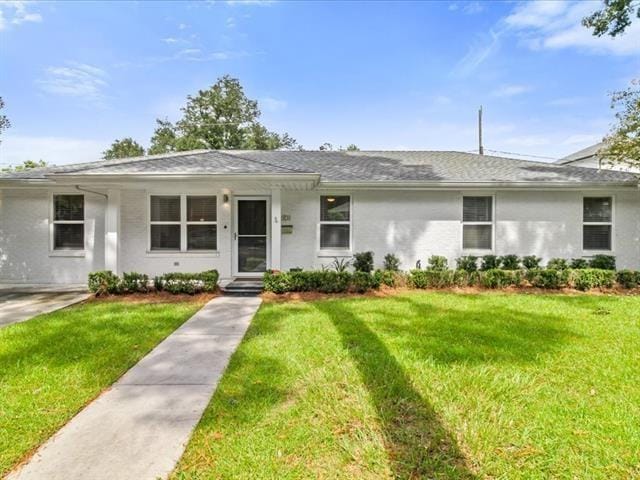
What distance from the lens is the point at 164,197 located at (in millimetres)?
9734

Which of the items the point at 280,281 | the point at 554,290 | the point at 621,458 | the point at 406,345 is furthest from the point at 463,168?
the point at 621,458

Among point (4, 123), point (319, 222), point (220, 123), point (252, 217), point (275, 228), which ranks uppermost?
point (220, 123)

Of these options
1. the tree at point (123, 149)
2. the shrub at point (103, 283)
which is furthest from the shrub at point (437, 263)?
the tree at point (123, 149)

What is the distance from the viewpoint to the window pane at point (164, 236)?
9773 millimetres

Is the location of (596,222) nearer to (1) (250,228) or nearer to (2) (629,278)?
(2) (629,278)

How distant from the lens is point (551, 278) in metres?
8.48

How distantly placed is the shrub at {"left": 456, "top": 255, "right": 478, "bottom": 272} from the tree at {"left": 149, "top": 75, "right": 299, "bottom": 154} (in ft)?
94.3

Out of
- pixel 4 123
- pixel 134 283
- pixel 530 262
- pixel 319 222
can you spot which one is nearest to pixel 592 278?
pixel 530 262

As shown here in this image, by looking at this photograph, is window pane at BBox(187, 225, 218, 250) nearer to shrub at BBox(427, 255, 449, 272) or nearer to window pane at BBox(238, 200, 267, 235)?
window pane at BBox(238, 200, 267, 235)

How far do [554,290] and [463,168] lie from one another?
471 centimetres

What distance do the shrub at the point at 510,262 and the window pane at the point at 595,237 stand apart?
7.30ft

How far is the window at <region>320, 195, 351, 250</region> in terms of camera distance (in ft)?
33.1

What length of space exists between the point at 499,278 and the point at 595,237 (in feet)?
13.0

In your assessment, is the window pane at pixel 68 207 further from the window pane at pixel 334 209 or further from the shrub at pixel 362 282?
the shrub at pixel 362 282
